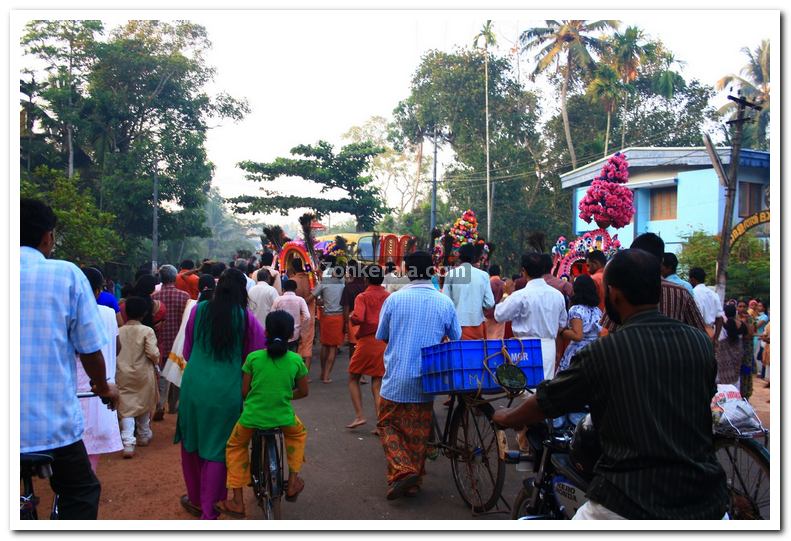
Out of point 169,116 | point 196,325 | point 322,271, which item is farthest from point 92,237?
point 196,325

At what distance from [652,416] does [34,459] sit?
2.82 metres

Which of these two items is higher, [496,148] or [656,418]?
[496,148]

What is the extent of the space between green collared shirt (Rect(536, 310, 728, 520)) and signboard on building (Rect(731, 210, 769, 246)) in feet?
57.4

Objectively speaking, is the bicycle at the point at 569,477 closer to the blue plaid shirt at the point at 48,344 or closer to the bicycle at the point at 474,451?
the bicycle at the point at 474,451

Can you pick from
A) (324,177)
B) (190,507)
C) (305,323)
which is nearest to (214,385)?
(190,507)

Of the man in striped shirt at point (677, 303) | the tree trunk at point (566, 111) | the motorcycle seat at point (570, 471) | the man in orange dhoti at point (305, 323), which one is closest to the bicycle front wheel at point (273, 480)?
the motorcycle seat at point (570, 471)

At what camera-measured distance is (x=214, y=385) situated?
490 cm

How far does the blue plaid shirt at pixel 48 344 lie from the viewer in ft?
11.5

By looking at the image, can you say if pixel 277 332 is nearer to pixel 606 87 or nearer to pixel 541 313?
pixel 541 313

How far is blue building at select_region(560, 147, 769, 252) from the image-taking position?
2317 centimetres

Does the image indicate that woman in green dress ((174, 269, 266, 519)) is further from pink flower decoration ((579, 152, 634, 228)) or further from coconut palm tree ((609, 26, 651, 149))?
coconut palm tree ((609, 26, 651, 149))

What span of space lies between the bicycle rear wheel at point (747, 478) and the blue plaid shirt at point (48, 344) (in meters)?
3.50
